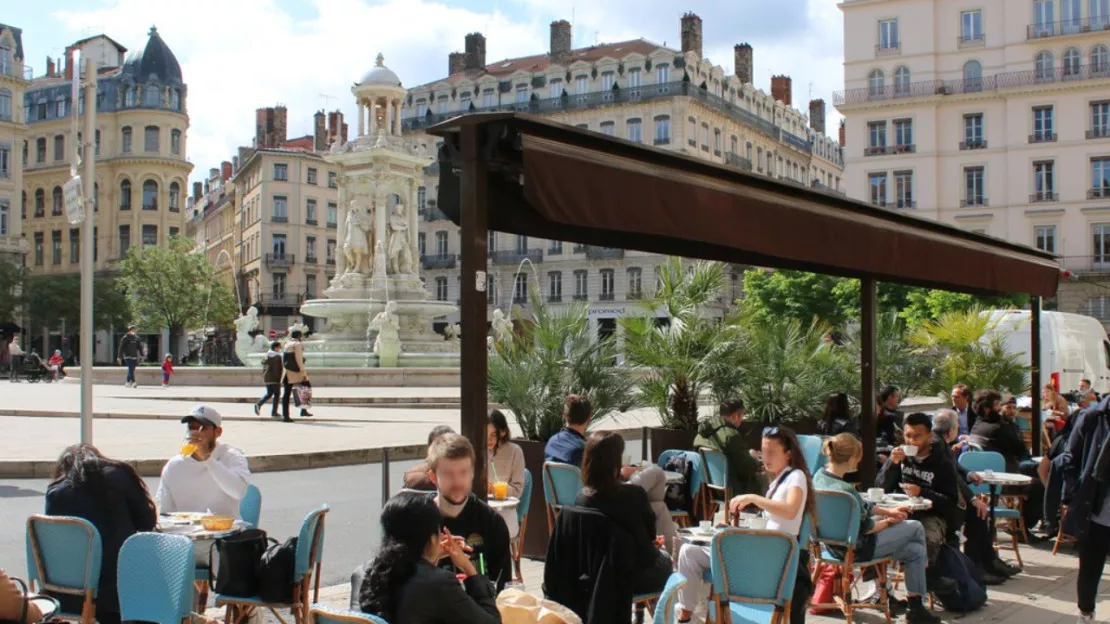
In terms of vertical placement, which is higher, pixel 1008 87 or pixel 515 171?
pixel 1008 87

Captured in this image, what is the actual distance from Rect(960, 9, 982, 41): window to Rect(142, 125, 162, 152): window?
188 ft

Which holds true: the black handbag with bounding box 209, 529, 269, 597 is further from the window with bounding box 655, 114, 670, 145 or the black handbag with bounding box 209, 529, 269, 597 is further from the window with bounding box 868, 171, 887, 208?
the window with bounding box 655, 114, 670, 145

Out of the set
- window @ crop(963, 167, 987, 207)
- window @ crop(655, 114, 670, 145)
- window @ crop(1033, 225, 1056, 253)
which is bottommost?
window @ crop(1033, 225, 1056, 253)

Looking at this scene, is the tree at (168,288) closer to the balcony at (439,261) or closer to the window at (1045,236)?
the balcony at (439,261)

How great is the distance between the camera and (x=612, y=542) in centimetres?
547

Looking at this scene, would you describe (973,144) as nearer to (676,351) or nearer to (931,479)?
(676,351)

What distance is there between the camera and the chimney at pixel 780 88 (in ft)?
270

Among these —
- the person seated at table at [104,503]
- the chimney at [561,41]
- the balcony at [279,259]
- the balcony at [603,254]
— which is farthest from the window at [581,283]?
the person seated at table at [104,503]

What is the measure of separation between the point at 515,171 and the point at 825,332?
986 cm

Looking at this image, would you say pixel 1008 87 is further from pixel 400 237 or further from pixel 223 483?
pixel 223 483

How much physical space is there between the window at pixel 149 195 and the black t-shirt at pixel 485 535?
8247cm

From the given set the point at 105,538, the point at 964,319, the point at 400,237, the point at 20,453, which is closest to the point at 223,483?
the point at 105,538

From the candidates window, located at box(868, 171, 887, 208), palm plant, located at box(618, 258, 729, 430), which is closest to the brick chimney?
window, located at box(868, 171, 887, 208)

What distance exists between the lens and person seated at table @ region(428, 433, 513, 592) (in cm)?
520
